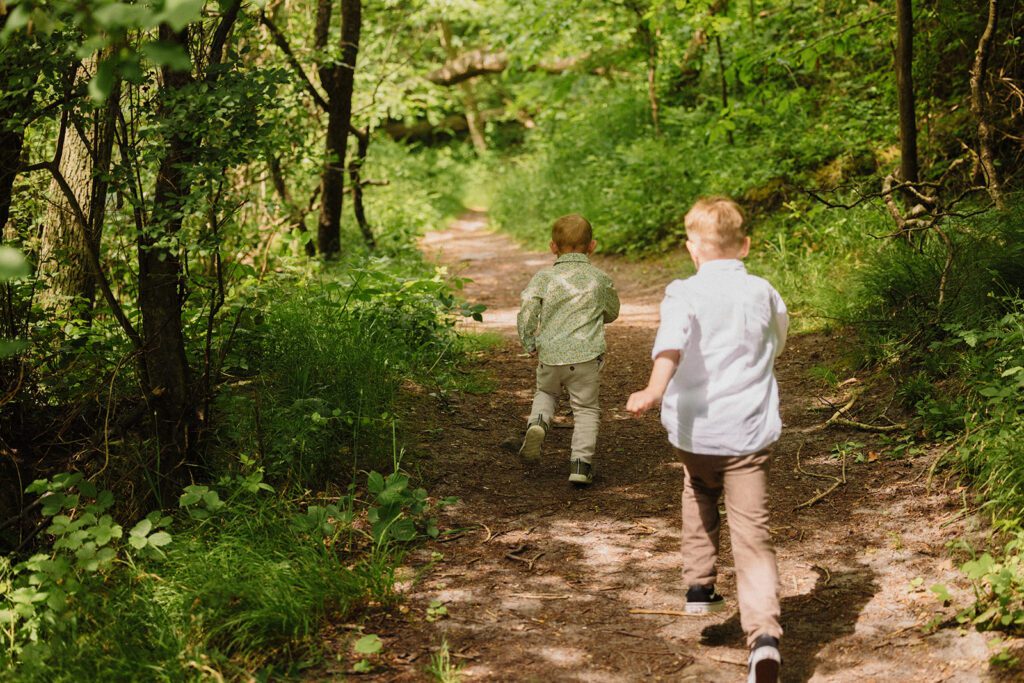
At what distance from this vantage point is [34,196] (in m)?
4.94

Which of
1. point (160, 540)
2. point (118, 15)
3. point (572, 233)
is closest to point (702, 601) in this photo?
point (160, 540)

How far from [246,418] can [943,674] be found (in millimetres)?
3548

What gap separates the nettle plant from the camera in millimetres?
3287

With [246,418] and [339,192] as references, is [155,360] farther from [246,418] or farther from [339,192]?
[339,192]

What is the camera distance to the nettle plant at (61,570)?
10.8 ft

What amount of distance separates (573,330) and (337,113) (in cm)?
685

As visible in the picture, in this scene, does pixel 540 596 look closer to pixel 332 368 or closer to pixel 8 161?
pixel 332 368

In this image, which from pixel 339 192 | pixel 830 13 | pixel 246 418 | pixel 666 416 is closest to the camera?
pixel 666 416

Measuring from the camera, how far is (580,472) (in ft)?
15.6

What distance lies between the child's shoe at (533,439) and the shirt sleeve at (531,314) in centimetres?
43

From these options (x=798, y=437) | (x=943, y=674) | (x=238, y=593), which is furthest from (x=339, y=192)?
(x=943, y=674)

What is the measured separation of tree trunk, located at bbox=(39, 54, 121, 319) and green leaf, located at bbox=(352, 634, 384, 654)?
224cm

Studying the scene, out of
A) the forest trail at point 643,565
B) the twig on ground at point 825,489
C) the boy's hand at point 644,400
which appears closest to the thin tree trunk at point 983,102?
the forest trail at point 643,565

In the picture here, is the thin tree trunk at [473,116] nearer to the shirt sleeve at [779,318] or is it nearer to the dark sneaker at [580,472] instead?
the dark sneaker at [580,472]
